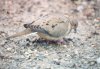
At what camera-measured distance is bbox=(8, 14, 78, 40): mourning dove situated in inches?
254

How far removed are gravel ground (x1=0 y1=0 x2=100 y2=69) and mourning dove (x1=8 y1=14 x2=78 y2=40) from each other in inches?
12.9

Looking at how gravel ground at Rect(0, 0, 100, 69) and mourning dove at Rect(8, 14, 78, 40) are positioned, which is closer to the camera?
gravel ground at Rect(0, 0, 100, 69)

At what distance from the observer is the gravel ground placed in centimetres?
621

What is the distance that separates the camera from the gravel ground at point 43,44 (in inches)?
245

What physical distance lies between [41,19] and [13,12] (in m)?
2.36

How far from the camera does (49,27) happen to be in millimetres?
6551

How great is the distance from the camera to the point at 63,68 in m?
6.03

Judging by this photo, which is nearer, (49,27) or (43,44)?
(49,27)

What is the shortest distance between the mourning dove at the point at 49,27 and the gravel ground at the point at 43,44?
328mm

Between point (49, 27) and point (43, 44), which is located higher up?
point (49, 27)

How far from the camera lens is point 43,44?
693cm

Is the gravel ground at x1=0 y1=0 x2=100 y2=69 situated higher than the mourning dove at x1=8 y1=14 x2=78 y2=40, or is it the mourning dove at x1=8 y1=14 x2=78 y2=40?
the mourning dove at x1=8 y1=14 x2=78 y2=40

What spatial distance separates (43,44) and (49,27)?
0.51m

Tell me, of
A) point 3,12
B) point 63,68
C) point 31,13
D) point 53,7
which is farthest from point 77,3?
point 63,68
